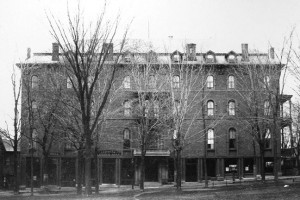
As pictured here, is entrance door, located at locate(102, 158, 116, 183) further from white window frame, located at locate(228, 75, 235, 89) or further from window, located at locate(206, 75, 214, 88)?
white window frame, located at locate(228, 75, 235, 89)

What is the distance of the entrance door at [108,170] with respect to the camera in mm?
39938

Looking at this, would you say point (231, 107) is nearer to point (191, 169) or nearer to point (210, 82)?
point (210, 82)

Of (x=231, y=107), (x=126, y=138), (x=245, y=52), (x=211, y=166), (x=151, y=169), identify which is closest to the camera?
(x=151, y=169)

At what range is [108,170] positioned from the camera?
4025 cm

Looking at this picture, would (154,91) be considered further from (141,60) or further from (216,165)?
(216,165)

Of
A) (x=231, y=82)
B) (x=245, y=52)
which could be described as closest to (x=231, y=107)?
(x=231, y=82)

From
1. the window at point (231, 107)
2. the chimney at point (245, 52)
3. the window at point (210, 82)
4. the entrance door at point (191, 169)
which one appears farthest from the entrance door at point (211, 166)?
the chimney at point (245, 52)

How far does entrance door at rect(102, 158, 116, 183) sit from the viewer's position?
39.9 metres

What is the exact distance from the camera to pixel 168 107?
30.7 m

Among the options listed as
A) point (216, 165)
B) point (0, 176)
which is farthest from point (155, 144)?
point (0, 176)

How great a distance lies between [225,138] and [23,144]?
2000cm

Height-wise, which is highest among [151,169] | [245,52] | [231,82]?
[245,52]

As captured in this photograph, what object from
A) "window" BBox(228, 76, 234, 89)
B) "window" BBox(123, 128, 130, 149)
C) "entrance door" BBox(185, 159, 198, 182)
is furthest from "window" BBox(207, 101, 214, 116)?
"window" BBox(123, 128, 130, 149)

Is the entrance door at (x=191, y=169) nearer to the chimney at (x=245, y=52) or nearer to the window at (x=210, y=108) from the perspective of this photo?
the window at (x=210, y=108)
